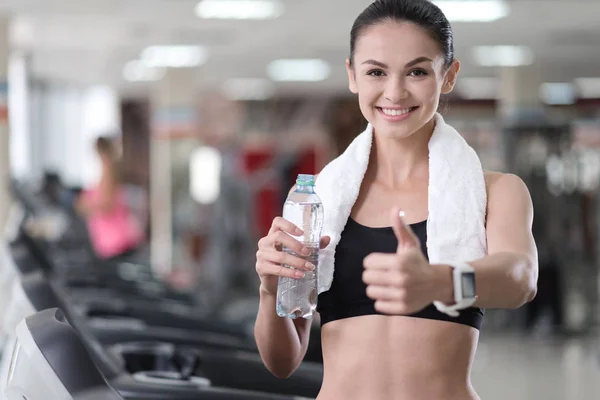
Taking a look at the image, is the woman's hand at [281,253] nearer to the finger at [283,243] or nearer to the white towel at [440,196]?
the finger at [283,243]

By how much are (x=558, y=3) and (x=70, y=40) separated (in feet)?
19.4

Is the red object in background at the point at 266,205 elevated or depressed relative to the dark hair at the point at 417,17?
depressed

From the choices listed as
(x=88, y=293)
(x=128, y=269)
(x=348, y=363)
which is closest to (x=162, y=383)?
(x=348, y=363)

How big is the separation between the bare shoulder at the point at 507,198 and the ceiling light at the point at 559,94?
1733cm

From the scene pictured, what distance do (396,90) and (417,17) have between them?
5.2 inches

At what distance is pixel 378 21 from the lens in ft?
5.23

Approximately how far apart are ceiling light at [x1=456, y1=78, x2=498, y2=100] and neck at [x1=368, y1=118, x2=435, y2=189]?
52.6ft

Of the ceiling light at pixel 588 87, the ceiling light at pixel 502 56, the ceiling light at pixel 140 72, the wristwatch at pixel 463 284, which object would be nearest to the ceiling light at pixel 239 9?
the ceiling light at pixel 502 56

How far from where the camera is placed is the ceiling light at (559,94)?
61.5 feet

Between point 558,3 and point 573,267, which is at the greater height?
point 558,3

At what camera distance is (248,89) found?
19.8m

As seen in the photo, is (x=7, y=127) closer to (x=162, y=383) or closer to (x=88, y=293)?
(x=88, y=293)

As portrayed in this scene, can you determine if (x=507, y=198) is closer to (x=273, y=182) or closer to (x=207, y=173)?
(x=207, y=173)

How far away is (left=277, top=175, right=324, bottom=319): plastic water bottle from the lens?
166 cm
